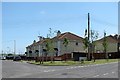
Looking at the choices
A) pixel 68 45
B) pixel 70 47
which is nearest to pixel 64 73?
pixel 68 45

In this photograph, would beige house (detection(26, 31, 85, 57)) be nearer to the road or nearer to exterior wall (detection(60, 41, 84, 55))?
exterior wall (detection(60, 41, 84, 55))

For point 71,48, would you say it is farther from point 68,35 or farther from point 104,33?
point 104,33

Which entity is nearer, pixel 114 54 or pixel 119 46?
pixel 114 54

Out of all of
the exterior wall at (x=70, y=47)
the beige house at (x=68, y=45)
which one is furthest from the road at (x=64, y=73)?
the exterior wall at (x=70, y=47)

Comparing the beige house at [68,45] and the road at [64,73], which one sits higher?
the beige house at [68,45]

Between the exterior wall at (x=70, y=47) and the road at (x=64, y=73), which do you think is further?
the exterior wall at (x=70, y=47)

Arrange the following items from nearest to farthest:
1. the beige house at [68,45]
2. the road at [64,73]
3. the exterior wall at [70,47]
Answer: the road at [64,73], the beige house at [68,45], the exterior wall at [70,47]

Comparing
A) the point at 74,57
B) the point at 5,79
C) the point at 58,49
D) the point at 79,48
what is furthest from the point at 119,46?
the point at 5,79

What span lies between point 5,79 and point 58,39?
66.7 metres

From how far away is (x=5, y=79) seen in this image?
2281cm

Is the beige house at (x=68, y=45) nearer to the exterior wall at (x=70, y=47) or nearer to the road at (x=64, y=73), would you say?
the exterior wall at (x=70, y=47)

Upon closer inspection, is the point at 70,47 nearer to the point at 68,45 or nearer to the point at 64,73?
the point at 68,45

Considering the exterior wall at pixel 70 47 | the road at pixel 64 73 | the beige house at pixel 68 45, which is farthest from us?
the exterior wall at pixel 70 47

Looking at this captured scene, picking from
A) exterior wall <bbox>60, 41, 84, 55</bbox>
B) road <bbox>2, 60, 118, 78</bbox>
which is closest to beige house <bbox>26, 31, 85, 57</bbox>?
exterior wall <bbox>60, 41, 84, 55</bbox>
